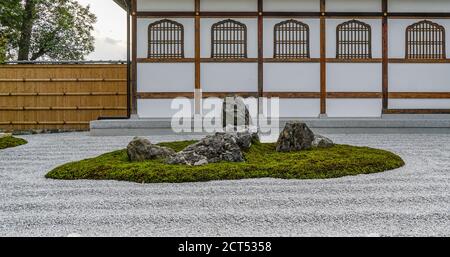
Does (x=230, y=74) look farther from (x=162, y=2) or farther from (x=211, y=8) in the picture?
(x=162, y=2)

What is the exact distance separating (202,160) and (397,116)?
908 centimetres

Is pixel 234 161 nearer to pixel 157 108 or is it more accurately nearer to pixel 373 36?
pixel 157 108

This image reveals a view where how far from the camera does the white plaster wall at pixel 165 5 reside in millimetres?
13500

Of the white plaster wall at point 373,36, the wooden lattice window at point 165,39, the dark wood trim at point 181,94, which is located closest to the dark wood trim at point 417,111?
the white plaster wall at point 373,36

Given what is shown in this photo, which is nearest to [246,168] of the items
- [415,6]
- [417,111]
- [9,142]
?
[9,142]

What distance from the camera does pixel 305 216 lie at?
459 centimetres

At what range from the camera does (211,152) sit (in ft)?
24.9

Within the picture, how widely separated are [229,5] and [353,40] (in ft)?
13.9

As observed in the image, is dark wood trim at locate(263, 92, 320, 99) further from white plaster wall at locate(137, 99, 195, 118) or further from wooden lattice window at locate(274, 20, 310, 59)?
white plaster wall at locate(137, 99, 195, 118)

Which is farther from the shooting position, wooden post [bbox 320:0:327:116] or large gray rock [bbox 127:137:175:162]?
wooden post [bbox 320:0:327:116]

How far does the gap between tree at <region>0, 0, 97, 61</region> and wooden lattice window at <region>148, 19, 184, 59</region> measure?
788 cm

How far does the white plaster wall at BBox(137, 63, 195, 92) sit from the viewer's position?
1359 centimetres

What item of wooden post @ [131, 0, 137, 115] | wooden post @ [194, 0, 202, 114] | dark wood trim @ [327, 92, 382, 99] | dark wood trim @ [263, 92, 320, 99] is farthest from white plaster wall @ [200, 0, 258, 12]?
dark wood trim @ [327, 92, 382, 99]

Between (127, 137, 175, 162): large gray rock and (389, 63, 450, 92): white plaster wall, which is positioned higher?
(389, 63, 450, 92): white plaster wall
